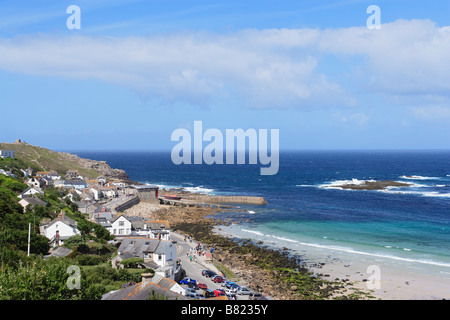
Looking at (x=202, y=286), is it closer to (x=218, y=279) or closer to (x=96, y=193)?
(x=218, y=279)

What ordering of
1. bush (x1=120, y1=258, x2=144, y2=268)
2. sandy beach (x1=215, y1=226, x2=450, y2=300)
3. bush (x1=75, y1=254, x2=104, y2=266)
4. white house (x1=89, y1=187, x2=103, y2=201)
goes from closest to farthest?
sandy beach (x1=215, y1=226, x2=450, y2=300) < bush (x1=75, y1=254, x2=104, y2=266) < bush (x1=120, y1=258, x2=144, y2=268) < white house (x1=89, y1=187, x2=103, y2=201)

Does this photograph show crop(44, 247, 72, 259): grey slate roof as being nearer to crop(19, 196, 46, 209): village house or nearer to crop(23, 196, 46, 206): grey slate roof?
crop(19, 196, 46, 209): village house

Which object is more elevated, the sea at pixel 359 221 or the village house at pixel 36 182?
the village house at pixel 36 182

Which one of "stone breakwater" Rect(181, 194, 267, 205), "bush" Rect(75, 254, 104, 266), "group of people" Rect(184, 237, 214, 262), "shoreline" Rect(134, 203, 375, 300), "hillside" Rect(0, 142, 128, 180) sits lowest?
"shoreline" Rect(134, 203, 375, 300)

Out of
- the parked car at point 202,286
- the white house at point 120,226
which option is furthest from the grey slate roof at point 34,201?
the parked car at point 202,286

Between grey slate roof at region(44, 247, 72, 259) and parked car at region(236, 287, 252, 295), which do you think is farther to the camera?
grey slate roof at region(44, 247, 72, 259)

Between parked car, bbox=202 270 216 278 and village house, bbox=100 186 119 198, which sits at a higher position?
village house, bbox=100 186 119 198

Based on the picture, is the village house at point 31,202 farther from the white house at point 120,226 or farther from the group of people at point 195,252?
the group of people at point 195,252

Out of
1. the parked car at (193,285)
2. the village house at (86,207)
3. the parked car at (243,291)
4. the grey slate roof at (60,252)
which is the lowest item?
the parked car at (243,291)

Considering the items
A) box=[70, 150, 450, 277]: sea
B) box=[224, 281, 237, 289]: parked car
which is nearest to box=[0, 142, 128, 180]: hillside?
box=[70, 150, 450, 277]: sea
